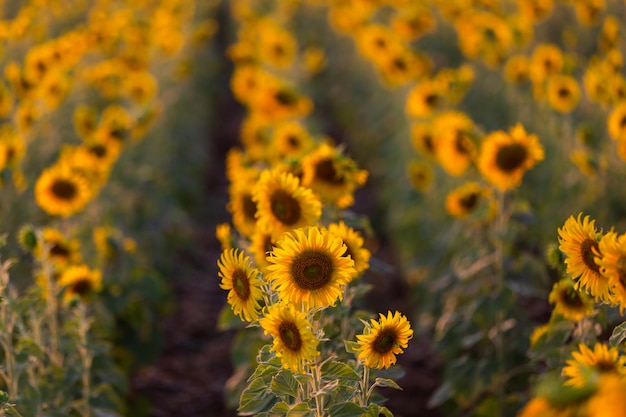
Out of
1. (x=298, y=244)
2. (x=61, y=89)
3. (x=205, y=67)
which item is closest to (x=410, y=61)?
(x=61, y=89)

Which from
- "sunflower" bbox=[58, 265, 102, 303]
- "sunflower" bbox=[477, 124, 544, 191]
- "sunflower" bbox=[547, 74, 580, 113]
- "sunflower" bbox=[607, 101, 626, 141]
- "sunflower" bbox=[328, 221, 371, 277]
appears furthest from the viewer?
"sunflower" bbox=[547, 74, 580, 113]

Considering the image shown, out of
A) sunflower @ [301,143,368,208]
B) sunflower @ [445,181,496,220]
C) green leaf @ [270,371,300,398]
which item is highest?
sunflower @ [445,181,496,220]

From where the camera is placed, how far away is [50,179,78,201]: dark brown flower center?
398cm

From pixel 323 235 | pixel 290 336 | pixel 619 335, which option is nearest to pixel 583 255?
pixel 619 335

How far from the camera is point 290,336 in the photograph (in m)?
1.97

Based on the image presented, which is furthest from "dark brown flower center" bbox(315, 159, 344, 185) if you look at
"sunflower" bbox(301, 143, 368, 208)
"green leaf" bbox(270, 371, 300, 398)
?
"green leaf" bbox(270, 371, 300, 398)

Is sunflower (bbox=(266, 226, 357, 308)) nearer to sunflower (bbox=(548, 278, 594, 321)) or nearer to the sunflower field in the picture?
the sunflower field

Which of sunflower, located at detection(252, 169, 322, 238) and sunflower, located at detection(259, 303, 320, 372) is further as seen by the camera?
sunflower, located at detection(252, 169, 322, 238)

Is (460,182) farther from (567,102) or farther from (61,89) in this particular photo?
(61,89)

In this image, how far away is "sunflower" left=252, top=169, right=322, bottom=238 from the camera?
8.48ft

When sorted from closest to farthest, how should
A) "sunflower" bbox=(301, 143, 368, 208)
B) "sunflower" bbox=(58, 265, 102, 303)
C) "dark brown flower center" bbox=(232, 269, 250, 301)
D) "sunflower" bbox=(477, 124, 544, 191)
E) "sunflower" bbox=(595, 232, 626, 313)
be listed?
"sunflower" bbox=(595, 232, 626, 313)
"dark brown flower center" bbox=(232, 269, 250, 301)
"sunflower" bbox=(301, 143, 368, 208)
"sunflower" bbox=(58, 265, 102, 303)
"sunflower" bbox=(477, 124, 544, 191)

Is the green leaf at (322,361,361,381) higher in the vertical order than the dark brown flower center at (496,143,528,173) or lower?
lower

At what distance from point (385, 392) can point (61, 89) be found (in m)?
2.77

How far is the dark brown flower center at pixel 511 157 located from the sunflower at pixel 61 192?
194 centimetres
